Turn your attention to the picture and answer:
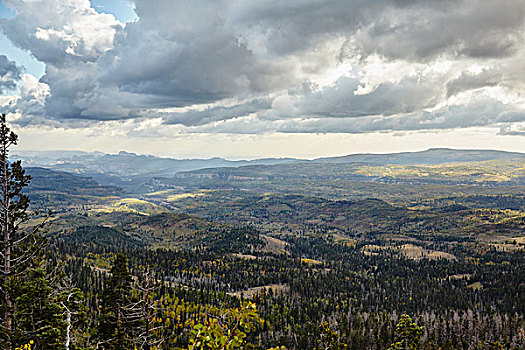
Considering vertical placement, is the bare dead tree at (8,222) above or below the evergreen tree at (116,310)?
above

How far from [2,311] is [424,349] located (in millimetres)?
212728

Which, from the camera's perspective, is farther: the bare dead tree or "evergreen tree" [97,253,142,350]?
"evergreen tree" [97,253,142,350]

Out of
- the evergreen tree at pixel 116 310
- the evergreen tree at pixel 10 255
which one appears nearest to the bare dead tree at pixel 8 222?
the evergreen tree at pixel 10 255

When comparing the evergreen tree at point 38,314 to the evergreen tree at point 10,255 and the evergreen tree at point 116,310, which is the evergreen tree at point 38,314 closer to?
the evergreen tree at point 10,255

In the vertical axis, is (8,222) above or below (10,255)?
above

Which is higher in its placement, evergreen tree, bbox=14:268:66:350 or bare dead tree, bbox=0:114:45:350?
bare dead tree, bbox=0:114:45:350

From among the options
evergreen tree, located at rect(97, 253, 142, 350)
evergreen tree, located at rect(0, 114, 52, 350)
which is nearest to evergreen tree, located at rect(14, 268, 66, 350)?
evergreen tree, located at rect(0, 114, 52, 350)

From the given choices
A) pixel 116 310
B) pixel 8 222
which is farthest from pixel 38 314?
pixel 116 310

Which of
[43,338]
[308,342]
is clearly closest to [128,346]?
[43,338]

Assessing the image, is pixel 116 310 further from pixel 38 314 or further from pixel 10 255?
pixel 10 255

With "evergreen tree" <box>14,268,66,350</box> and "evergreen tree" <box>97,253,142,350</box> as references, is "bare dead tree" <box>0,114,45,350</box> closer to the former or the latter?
"evergreen tree" <box>14,268,66,350</box>

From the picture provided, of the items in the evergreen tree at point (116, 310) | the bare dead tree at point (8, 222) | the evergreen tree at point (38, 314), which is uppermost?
the bare dead tree at point (8, 222)

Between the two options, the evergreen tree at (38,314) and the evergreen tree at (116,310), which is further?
the evergreen tree at (116,310)

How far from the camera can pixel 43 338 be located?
41094mm
